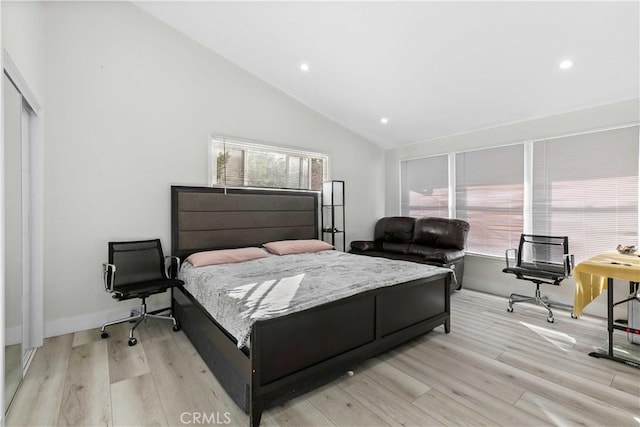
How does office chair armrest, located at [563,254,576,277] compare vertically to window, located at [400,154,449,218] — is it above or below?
below

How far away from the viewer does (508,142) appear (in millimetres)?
4469

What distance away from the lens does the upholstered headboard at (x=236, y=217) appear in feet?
12.3

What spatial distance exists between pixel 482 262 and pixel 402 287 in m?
2.72

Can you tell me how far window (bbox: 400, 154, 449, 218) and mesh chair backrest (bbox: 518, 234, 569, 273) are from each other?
130cm

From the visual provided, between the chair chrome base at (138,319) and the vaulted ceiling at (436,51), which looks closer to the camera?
the vaulted ceiling at (436,51)

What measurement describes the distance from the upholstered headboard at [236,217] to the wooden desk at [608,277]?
3345 millimetres

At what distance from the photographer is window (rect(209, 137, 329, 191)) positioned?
13.7ft

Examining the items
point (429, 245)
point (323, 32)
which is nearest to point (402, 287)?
point (429, 245)

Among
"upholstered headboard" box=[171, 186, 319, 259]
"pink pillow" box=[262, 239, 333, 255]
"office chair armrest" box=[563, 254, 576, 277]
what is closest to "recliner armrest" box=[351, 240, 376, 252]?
"upholstered headboard" box=[171, 186, 319, 259]

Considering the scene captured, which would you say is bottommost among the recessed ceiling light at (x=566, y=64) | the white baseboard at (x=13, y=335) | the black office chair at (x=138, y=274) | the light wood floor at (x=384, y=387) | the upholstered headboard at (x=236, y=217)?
the light wood floor at (x=384, y=387)

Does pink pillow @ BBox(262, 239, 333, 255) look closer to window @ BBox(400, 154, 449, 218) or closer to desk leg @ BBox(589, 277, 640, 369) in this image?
window @ BBox(400, 154, 449, 218)

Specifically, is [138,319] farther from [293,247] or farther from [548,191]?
[548,191]

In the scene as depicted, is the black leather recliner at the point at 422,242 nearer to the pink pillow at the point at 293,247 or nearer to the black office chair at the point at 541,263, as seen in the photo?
the black office chair at the point at 541,263

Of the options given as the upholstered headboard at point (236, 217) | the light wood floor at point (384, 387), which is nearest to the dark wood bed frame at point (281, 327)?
the upholstered headboard at point (236, 217)
